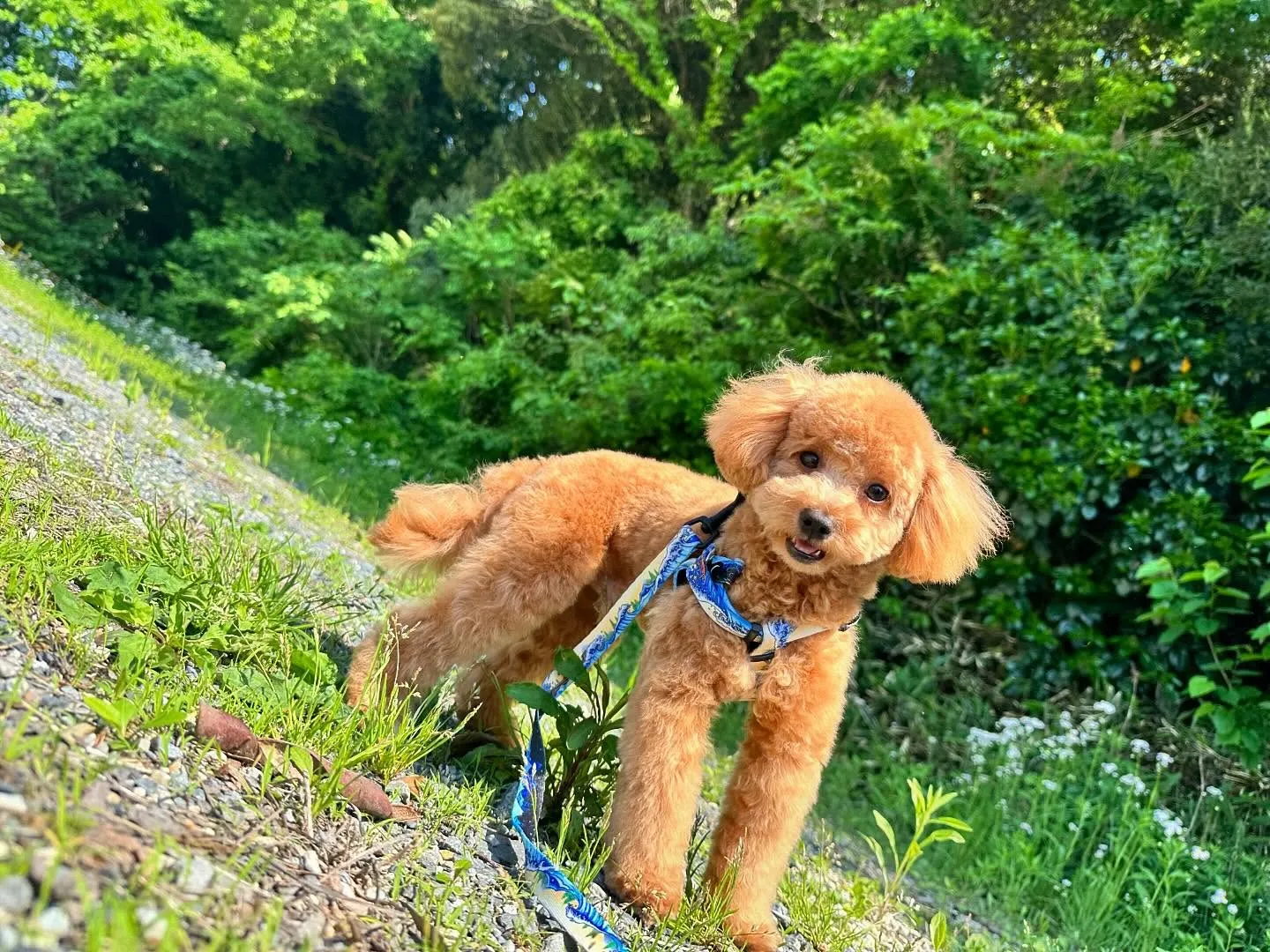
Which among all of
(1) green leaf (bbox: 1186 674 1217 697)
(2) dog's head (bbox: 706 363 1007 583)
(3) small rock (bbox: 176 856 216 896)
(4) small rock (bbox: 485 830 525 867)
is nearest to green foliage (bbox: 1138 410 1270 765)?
(1) green leaf (bbox: 1186 674 1217 697)

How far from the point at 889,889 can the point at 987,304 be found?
398 centimetres

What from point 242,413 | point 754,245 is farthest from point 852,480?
point 242,413

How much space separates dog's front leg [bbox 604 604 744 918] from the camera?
223cm

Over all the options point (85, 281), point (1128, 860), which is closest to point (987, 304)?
→ point (1128, 860)

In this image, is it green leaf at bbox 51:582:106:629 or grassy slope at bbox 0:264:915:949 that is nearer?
grassy slope at bbox 0:264:915:949

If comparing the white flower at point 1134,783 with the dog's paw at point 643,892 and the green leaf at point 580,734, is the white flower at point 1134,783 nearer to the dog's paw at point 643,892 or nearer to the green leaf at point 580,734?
the dog's paw at point 643,892

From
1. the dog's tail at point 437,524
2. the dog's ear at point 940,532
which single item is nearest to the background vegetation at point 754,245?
the dog's ear at point 940,532

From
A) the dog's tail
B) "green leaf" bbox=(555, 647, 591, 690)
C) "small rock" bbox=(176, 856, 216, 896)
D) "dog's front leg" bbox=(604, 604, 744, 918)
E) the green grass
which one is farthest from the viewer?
the green grass

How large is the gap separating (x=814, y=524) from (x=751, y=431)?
0.42m

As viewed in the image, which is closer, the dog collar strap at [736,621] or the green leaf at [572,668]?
the dog collar strap at [736,621]

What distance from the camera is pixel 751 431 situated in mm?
2465

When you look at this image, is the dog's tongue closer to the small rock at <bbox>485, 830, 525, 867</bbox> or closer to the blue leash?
the blue leash

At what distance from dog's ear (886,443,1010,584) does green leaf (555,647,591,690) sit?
94 cm

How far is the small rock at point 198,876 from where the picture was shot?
4.20ft
